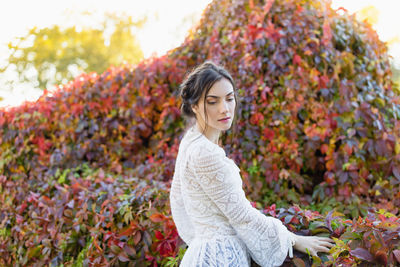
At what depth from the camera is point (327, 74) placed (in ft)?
11.0

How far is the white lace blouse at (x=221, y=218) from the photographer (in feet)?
5.15

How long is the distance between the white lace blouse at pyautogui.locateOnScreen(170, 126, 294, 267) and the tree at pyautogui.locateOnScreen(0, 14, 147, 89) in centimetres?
2023

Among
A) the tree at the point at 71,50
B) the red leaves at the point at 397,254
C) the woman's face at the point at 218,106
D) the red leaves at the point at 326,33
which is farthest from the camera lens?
the tree at the point at 71,50

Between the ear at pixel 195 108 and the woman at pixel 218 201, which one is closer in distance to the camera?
the woman at pixel 218 201

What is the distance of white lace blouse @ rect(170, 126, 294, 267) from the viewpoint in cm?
157

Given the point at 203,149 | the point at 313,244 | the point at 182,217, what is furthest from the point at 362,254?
the point at 182,217

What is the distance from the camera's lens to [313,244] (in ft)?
5.44

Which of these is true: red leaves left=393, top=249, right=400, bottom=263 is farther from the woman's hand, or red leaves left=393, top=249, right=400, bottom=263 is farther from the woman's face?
the woman's face

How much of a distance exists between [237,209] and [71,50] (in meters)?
22.9

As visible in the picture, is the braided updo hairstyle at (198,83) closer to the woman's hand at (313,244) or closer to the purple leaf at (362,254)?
the woman's hand at (313,244)

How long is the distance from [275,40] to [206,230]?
220 centimetres

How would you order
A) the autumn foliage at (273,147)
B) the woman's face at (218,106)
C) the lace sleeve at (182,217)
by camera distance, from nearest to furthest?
the woman's face at (218,106) < the lace sleeve at (182,217) < the autumn foliage at (273,147)

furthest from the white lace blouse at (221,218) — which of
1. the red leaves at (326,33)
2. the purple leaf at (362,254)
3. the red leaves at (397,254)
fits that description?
the red leaves at (326,33)

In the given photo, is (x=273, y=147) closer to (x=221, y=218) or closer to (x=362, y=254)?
(x=221, y=218)
